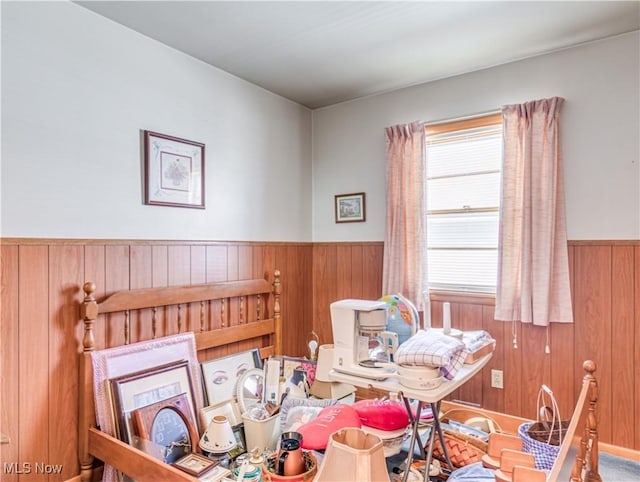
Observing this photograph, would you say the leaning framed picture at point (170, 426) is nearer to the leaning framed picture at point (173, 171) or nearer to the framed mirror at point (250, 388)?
the framed mirror at point (250, 388)

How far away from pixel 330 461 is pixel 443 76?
8.88 ft

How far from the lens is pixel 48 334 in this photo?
195 cm

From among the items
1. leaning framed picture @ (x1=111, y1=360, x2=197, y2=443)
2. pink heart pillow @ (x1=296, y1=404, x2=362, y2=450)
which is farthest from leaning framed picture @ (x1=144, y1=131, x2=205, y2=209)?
pink heart pillow @ (x1=296, y1=404, x2=362, y2=450)

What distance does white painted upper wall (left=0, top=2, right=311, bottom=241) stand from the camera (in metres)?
1.88

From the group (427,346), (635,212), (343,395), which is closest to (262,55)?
(427,346)

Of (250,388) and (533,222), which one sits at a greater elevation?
(533,222)

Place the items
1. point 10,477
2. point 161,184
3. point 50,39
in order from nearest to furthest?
point 10,477
point 50,39
point 161,184

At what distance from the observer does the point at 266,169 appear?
321cm

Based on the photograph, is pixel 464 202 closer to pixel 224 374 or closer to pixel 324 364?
pixel 324 364

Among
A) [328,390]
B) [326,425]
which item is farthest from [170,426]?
[328,390]

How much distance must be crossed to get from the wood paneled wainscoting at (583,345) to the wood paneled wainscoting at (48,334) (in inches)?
83.3

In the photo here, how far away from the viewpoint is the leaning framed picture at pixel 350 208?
339 centimetres

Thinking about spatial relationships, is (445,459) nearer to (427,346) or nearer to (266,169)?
A: (427,346)

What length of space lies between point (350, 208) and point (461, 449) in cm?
202
